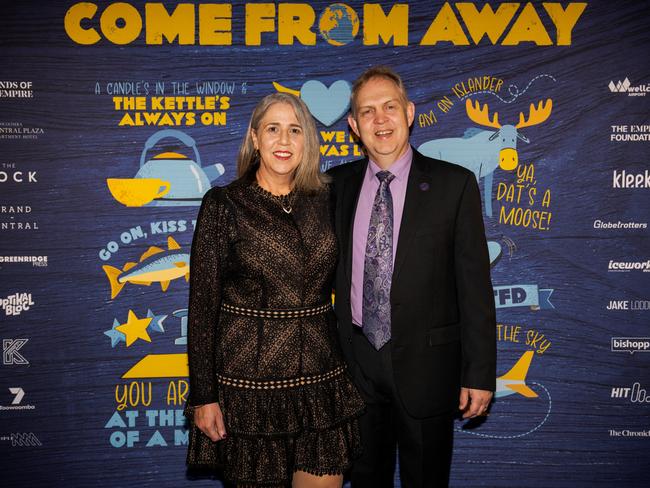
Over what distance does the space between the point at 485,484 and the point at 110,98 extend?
2807 millimetres

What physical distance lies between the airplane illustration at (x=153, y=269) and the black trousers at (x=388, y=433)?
1.12m

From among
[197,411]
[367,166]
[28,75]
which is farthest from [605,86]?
[28,75]

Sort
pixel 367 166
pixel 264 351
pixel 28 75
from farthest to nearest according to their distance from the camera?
1. pixel 28 75
2. pixel 367 166
3. pixel 264 351

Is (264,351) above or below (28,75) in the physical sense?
below

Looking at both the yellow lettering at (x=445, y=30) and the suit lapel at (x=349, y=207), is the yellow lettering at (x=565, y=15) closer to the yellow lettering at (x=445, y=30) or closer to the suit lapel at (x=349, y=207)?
the yellow lettering at (x=445, y=30)

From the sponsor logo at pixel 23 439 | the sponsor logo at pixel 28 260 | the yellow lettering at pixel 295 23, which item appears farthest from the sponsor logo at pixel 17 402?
the yellow lettering at pixel 295 23

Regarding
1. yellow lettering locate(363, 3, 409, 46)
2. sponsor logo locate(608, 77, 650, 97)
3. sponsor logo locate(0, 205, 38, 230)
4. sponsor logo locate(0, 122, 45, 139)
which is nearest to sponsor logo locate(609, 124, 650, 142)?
sponsor logo locate(608, 77, 650, 97)

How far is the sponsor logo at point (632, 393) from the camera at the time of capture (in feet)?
8.94

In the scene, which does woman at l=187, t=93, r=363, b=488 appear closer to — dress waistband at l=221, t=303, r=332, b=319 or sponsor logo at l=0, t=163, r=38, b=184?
dress waistband at l=221, t=303, r=332, b=319

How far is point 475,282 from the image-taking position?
194 cm

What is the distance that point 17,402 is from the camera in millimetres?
2660

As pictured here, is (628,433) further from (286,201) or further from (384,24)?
(384,24)

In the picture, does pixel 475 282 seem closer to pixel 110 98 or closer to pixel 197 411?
pixel 197 411

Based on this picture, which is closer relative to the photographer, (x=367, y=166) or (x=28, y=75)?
(x=367, y=166)
